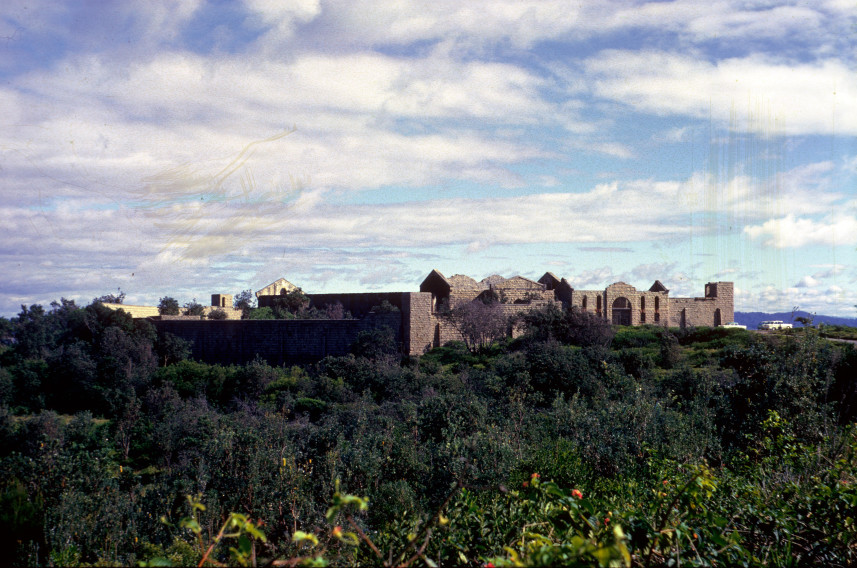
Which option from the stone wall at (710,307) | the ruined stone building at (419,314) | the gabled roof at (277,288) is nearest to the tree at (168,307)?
the ruined stone building at (419,314)

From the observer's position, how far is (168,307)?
39.0 metres

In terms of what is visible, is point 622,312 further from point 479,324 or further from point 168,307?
point 168,307

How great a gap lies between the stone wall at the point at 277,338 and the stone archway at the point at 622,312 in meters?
15.1

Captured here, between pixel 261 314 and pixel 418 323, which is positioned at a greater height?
pixel 261 314

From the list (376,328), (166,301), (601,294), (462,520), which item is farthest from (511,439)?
(166,301)

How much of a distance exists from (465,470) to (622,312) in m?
35.2

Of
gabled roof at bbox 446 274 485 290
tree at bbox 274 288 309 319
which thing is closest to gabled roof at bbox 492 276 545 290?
gabled roof at bbox 446 274 485 290

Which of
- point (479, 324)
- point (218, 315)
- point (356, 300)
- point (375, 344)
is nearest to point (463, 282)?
point (356, 300)

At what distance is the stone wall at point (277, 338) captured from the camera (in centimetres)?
2622

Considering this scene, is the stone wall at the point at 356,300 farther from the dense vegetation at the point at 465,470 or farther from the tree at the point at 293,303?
the dense vegetation at the point at 465,470

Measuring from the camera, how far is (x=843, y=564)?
2.80m

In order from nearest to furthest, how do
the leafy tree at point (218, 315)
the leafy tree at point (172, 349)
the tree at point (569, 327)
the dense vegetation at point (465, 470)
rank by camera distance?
the dense vegetation at point (465, 470), the tree at point (569, 327), the leafy tree at point (172, 349), the leafy tree at point (218, 315)

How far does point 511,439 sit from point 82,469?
5.58 meters

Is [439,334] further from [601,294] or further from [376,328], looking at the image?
[601,294]
